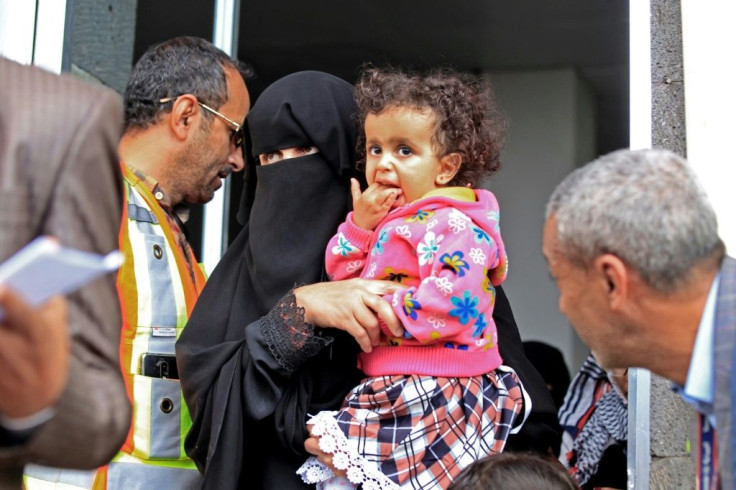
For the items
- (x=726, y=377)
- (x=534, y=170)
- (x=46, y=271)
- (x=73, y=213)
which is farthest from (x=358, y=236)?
(x=534, y=170)

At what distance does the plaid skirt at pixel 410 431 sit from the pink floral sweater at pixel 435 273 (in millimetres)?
51

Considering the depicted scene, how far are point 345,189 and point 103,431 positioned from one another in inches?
57.4

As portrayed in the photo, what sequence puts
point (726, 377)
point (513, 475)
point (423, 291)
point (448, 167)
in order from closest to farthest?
point (726, 377) → point (513, 475) → point (423, 291) → point (448, 167)

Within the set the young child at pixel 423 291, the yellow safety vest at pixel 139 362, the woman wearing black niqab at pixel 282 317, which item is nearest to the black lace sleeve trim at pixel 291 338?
the woman wearing black niqab at pixel 282 317

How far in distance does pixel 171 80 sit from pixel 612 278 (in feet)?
6.95

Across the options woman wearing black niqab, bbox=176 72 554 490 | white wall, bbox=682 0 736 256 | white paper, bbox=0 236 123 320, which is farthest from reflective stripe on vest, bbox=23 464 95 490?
white wall, bbox=682 0 736 256

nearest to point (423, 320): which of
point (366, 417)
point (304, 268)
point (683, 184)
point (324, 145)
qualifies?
point (366, 417)

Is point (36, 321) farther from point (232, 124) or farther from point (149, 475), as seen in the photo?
point (232, 124)

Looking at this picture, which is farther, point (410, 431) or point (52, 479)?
point (52, 479)

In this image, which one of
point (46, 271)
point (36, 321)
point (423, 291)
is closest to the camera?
point (46, 271)

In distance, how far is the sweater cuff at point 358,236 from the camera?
2.67m

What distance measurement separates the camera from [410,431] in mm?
2471

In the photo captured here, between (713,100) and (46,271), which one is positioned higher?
(713,100)

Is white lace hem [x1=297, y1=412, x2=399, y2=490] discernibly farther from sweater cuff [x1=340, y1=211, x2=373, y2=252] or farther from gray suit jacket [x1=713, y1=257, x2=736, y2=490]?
gray suit jacket [x1=713, y1=257, x2=736, y2=490]
